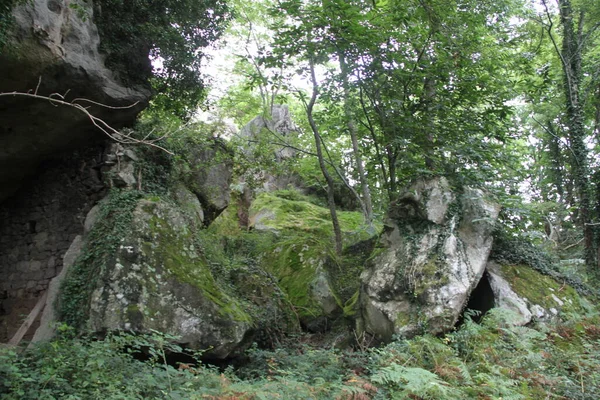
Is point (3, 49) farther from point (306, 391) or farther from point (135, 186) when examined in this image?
point (306, 391)

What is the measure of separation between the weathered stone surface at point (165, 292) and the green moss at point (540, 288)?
489cm

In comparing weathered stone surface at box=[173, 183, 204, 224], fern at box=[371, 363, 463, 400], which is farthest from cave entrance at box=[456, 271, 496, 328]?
weathered stone surface at box=[173, 183, 204, 224]

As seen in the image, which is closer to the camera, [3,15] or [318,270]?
[3,15]

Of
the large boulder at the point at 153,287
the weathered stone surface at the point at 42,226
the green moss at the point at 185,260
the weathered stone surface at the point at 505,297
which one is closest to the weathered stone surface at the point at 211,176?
the weathered stone surface at the point at 42,226

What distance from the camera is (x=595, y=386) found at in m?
4.63

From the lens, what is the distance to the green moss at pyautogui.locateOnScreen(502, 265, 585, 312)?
7.25 m

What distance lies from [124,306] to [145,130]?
12.9 ft

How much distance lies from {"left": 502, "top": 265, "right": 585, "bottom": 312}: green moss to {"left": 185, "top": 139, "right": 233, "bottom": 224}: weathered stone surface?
6665 mm

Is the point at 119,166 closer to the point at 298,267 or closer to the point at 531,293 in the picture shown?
the point at 298,267

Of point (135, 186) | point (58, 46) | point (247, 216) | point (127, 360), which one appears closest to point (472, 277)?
point (127, 360)

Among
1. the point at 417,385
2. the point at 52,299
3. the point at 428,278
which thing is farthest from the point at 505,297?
the point at 52,299

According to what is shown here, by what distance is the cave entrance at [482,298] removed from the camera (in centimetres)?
738

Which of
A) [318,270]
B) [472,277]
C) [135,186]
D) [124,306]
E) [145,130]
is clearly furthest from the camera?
[318,270]

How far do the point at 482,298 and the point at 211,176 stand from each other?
6.72m
